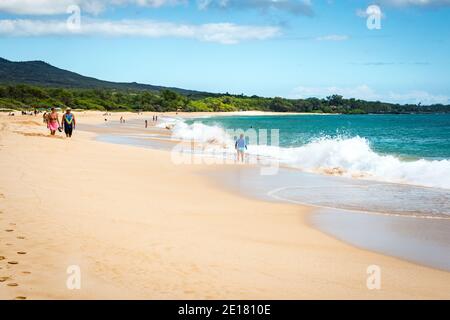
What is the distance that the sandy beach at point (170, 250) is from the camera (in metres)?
5.72

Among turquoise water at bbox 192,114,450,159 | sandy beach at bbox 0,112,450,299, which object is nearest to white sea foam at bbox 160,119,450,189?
sandy beach at bbox 0,112,450,299

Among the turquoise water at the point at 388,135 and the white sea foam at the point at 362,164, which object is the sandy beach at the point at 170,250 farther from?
the turquoise water at the point at 388,135

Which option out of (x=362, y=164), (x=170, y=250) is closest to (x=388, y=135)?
(x=362, y=164)

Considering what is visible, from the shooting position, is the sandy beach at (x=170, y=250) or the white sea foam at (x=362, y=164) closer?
the sandy beach at (x=170, y=250)

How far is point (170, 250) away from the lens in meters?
7.21

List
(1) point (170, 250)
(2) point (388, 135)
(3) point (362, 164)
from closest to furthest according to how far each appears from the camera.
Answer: (1) point (170, 250), (3) point (362, 164), (2) point (388, 135)

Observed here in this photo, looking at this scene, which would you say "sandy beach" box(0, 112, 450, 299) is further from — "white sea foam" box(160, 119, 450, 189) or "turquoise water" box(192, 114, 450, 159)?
"turquoise water" box(192, 114, 450, 159)

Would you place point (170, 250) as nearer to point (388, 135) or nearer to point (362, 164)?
point (362, 164)

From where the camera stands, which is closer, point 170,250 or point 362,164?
point 170,250

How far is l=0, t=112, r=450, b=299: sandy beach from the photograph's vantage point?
18.8ft

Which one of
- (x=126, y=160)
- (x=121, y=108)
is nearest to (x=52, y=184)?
(x=126, y=160)

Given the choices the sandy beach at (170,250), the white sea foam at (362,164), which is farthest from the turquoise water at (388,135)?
the sandy beach at (170,250)

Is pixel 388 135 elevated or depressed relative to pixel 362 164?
elevated

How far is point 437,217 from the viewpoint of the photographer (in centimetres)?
1130
